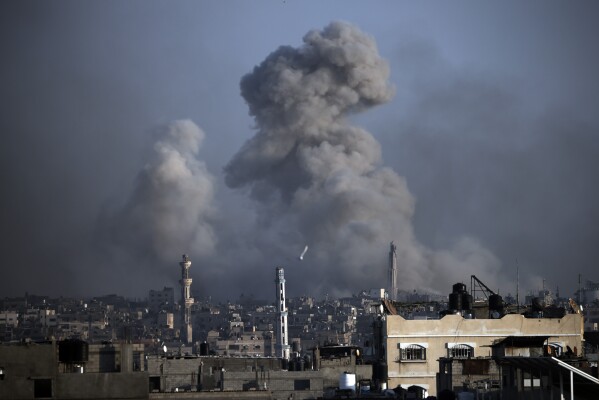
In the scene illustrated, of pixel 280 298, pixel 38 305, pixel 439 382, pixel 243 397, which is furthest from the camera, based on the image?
pixel 38 305

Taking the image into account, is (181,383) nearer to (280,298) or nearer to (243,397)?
(243,397)

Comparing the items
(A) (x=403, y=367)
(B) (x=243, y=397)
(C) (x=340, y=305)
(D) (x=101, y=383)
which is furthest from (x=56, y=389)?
(C) (x=340, y=305)

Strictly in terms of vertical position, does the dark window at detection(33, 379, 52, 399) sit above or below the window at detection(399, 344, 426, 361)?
below

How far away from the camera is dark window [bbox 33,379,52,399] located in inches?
1512

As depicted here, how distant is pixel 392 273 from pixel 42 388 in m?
103

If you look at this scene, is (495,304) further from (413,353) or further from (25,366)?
(25,366)

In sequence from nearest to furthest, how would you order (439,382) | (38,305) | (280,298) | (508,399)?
1. (508,399)
2. (439,382)
3. (280,298)
4. (38,305)

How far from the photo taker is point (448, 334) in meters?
55.2

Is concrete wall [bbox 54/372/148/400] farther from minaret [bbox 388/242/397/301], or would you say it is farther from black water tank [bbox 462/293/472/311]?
minaret [bbox 388/242/397/301]

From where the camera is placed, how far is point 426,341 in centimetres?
5519

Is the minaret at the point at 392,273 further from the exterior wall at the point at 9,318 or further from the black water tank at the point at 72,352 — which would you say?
the black water tank at the point at 72,352

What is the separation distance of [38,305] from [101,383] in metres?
141

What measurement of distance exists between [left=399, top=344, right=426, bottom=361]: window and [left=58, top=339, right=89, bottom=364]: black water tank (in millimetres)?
15023

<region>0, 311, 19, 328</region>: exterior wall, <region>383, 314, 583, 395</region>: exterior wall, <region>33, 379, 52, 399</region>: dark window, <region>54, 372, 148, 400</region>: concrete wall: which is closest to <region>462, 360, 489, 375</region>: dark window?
<region>383, 314, 583, 395</region>: exterior wall
